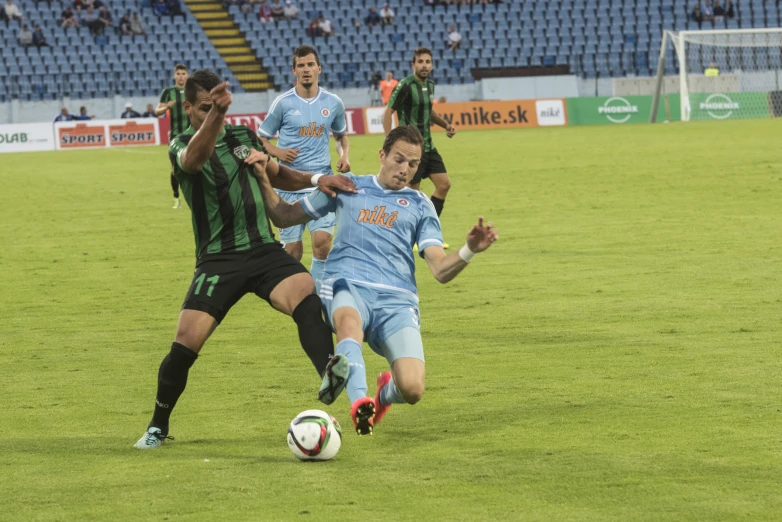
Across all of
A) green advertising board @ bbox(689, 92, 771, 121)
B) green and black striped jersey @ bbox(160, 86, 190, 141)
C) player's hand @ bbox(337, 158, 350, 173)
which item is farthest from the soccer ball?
green advertising board @ bbox(689, 92, 771, 121)

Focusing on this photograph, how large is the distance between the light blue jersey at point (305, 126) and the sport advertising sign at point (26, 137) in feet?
87.6

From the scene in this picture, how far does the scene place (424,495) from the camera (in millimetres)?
5215

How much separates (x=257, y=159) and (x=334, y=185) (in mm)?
462

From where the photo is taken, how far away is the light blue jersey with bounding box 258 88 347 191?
442 inches

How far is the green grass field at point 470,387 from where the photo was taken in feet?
17.2

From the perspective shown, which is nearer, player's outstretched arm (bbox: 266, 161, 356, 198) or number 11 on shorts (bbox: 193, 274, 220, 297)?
number 11 on shorts (bbox: 193, 274, 220, 297)

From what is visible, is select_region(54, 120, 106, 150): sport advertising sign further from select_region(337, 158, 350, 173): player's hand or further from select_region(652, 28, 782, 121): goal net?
select_region(337, 158, 350, 173): player's hand

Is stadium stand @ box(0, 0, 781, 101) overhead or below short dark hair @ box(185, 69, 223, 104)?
below

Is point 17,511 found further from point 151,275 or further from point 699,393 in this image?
point 151,275

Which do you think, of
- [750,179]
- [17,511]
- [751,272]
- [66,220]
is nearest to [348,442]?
[17,511]

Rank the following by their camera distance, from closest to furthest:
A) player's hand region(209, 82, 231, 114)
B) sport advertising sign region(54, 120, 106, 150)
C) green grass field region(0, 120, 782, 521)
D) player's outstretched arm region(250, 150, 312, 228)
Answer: green grass field region(0, 120, 782, 521)
player's hand region(209, 82, 231, 114)
player's outstretched arm region(250, 150, 312, 228)
sport advertising sign region(54, 120, 106, 150)

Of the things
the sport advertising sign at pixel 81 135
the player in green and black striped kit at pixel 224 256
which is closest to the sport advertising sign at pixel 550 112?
the sport advertising sign at pixel 81 135

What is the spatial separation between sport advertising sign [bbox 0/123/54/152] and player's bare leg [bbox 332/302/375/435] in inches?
1249

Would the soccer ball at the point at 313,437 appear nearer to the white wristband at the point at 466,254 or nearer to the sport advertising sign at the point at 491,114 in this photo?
the white wristband at the point at 466,254
